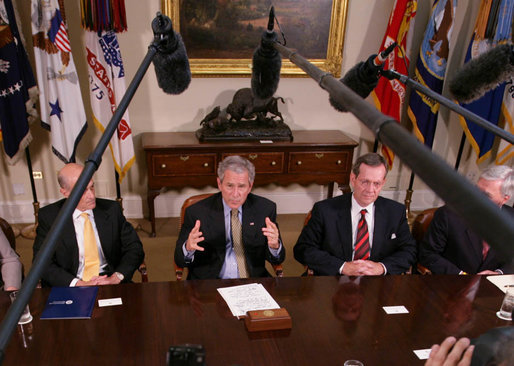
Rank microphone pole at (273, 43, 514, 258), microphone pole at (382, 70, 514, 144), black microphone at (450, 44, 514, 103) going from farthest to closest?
black microphone at (450, 44, 514, 103)
microphone pole at (382, 70, 514, 144)
microphone pole at (273, 43, 514, 258)

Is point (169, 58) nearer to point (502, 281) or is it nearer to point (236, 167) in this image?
point (236, 167)

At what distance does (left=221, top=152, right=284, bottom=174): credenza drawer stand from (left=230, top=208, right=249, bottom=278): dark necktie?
1.74m

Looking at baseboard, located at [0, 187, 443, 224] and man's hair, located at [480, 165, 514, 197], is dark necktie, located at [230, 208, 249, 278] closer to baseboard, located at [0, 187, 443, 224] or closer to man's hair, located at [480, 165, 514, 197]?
man's hair, located at [480, 165, 514, 197]

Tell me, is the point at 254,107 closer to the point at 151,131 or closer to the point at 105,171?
the point at 151,131

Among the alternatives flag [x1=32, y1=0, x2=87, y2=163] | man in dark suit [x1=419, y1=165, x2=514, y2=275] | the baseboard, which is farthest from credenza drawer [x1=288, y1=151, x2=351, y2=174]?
flag [x1=32, y1=0, x2=87, y2=163]

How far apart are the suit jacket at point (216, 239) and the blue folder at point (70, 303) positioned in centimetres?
66

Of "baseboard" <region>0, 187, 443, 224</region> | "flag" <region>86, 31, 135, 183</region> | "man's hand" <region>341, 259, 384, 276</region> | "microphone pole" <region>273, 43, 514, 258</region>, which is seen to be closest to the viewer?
"microphone pole" <region>273, 43, 514, 258</region>

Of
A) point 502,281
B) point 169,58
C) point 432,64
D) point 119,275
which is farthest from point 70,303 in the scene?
point 432,64

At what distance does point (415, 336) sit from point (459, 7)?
4.05 metres

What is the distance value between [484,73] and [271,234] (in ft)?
4.94

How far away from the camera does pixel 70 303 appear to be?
1853 millimetres

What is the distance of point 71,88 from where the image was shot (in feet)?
12.8

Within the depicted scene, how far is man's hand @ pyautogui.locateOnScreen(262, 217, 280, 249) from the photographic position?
230cm

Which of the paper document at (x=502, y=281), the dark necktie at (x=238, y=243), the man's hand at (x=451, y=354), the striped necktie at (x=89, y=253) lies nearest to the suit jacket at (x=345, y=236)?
the dark necktie at (x=238, y=243)
